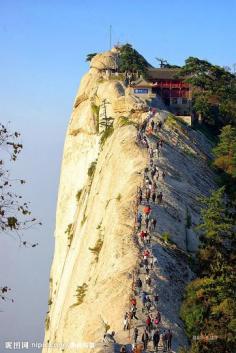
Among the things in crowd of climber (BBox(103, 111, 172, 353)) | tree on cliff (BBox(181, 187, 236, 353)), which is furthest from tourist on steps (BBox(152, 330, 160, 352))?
tree on cliff (BBox(181, 187, 236, 353))

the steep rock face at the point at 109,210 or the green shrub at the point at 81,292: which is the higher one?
the steep rock face at the point at 109,210

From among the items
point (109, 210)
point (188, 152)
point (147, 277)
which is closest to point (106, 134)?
point (188, 152)

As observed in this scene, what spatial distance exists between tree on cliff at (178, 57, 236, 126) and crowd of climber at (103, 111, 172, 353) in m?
19.6

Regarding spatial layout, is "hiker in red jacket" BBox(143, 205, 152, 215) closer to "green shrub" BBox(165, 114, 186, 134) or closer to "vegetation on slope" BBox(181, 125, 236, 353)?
"vegetation on slope" BBox(181, 125, 236, 353)

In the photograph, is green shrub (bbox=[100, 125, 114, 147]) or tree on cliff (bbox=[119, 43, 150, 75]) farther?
tree on cliff (bbox=[119, 43, 150, 75])

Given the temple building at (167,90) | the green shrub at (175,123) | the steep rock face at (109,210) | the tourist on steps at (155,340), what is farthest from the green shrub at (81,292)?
the temple building at (167,90)

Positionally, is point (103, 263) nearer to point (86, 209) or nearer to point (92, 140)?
point (86, 209)

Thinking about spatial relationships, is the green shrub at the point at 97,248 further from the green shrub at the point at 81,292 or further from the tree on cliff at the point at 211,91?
the tree on cliff at the point at 211,91

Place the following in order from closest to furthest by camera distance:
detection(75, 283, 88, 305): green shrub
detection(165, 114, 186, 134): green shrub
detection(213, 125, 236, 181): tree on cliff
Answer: detection(75, 283, 88, 305): green shrub < detection(213, 125, 236, 181): tree on cliff < detection(165, 114, 186, 134): green shrub

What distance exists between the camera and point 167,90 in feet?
255

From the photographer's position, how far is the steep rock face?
126 ft

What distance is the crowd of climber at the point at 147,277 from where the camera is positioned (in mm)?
33594

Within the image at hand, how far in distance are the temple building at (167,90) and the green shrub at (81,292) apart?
29519 mm

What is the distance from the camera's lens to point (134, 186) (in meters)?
48.5
